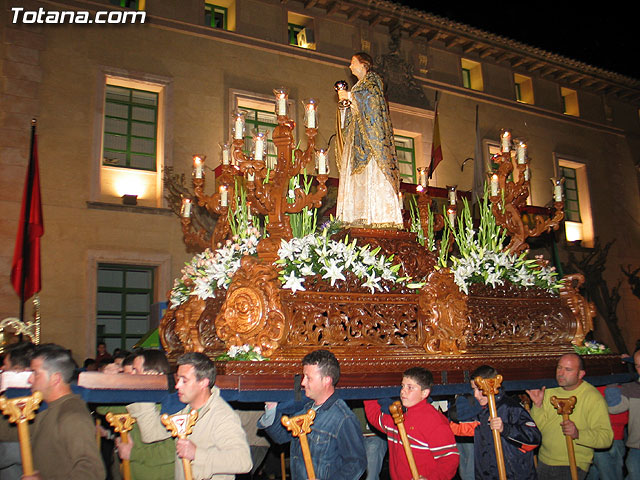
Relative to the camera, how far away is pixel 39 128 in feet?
40.7

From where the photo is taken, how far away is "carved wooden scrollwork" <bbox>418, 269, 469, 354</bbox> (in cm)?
513

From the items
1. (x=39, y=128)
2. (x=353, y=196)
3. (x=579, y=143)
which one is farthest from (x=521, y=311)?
(x=579, y=143)

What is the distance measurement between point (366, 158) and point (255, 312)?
7.57 ft

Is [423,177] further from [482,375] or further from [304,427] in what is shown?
[304,427]

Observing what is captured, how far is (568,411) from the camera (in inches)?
172

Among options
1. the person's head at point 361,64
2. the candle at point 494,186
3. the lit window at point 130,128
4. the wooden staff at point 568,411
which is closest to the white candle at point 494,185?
the candle at point 494,186

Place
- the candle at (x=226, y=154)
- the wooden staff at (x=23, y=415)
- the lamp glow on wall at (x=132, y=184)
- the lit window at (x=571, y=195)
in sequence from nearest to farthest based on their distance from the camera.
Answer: the wooden staff at (x=23, y=415)
the candle at (x=226, y=154)
the lamp glow on wall at (x=132, y=184)
the lit window at (x=571, y=195)

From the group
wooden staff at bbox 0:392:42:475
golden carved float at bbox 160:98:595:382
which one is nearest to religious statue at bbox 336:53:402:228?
golden carved float at bbox 160:98:595:382

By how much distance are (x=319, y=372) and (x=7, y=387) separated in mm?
1817

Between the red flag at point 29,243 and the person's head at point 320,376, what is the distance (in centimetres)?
782

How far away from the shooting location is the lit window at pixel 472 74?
19078mm

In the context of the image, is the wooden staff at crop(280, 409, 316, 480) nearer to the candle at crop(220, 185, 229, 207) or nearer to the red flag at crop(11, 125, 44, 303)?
the candle at crop(220, 185, 229, 207)

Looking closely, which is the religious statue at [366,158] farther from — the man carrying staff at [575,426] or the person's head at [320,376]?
the person's head at [320,376]

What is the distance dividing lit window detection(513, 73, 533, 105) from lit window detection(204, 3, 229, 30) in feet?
33.4
